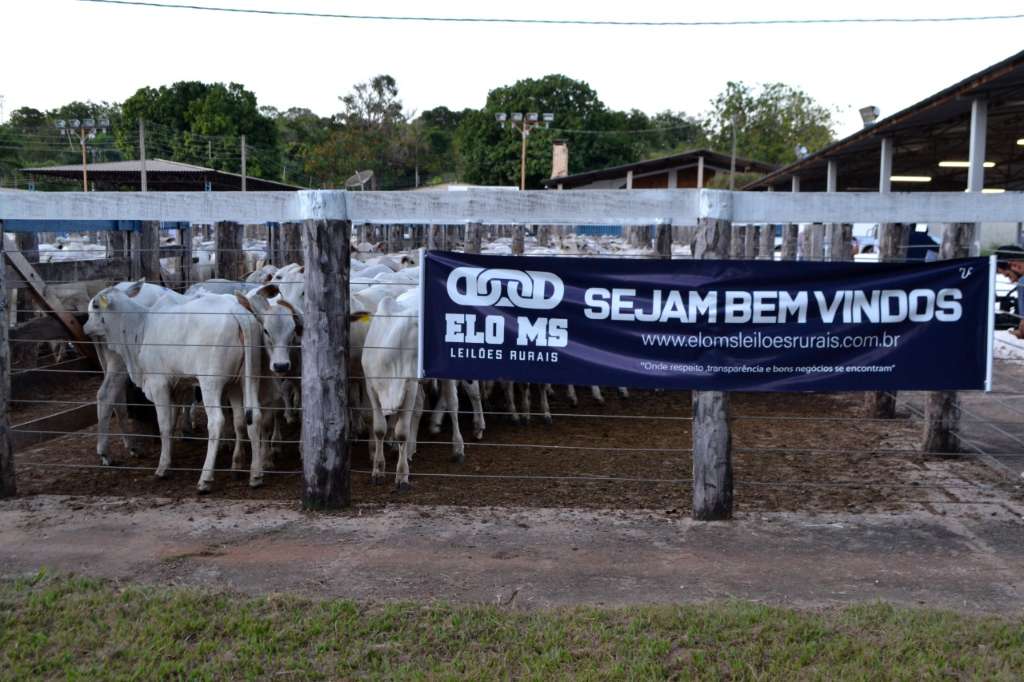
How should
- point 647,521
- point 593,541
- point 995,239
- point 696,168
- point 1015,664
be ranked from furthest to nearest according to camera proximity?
point 696,168 → point 995,239 → point 647,521 → point 593,541 → point 1015,664

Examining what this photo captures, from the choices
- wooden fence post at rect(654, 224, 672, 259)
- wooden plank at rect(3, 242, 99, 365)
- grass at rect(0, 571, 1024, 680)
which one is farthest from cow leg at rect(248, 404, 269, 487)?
wooden fence post at rect(654, 224, 672, 259)

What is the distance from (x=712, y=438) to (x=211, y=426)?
4.48 meters

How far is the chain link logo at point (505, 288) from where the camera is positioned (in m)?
6.73

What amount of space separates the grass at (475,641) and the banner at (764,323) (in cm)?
197

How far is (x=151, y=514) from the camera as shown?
7.02 m

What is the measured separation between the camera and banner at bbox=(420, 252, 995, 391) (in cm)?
657

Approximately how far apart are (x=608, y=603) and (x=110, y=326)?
612 cm

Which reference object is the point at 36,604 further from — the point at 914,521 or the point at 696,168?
the point at 696,168

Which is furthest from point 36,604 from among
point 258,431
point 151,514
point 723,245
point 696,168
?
point 696,168

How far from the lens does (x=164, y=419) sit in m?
8.55

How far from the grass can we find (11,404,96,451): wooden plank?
4.78m

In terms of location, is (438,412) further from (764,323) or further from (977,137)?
(977,137)

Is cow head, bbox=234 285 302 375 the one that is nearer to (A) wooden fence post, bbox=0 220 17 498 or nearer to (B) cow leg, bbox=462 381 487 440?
(A) wooden fence post, bbox=0 220 17 498

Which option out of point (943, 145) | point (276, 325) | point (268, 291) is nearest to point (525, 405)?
point (268, 291)
